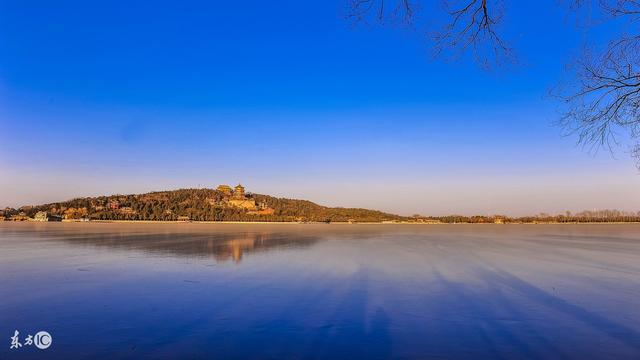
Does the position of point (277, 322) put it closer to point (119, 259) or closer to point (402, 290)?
point (402, 290)

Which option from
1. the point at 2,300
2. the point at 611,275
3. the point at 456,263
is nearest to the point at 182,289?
the point at 2,300

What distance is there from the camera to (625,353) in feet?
19.2

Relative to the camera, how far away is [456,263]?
16.1 metres

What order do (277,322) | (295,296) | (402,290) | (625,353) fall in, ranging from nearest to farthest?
(625,353), (277,322), (295,296), (402,290)

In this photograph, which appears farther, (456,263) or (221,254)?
(221,254)

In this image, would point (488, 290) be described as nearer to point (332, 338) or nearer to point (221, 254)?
point (332, 338)

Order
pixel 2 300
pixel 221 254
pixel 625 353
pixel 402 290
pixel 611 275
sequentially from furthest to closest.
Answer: pixel 221 254
pixel 611 275
pixel 402 290
pixel 2 300
pixel 625 353

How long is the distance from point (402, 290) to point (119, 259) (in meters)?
10.5

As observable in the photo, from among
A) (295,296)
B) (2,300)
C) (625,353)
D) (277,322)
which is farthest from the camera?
(295,296)

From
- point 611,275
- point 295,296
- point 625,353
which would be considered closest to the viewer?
point 625,353

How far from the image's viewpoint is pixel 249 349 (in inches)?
232

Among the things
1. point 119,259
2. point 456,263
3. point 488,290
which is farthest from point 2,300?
point 456,263

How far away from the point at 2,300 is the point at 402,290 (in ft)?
25.7

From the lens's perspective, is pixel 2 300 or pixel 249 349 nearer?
pixel 249 349
